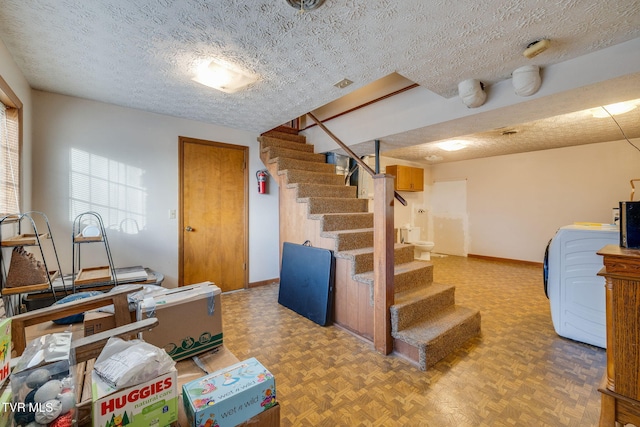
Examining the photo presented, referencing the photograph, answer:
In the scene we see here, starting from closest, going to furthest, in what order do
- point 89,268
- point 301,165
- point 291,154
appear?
point 89,268
point 301,165
point 291,154

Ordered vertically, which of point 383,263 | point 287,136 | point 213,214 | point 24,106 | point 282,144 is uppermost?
point 287,136

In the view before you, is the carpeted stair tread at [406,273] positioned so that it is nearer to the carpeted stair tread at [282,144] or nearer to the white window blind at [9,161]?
the carpeted stair tread at [282,144]

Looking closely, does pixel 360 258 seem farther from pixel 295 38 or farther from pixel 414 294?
pixel 295 38

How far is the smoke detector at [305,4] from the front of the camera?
4.76 feet

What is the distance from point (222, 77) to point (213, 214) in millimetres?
1923

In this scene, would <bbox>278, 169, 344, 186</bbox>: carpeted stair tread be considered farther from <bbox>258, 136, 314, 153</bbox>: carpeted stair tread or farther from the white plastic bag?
the white plastic bag

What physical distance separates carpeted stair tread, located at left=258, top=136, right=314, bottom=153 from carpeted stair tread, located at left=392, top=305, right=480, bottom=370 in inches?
116

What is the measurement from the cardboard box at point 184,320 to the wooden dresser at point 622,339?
1.83 m

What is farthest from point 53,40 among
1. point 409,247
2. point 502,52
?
point 409,247

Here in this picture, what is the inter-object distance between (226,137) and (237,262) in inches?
69.1

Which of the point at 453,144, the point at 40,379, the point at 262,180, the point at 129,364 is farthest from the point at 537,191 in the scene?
the point at 40,379

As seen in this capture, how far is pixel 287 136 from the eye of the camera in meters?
4.30

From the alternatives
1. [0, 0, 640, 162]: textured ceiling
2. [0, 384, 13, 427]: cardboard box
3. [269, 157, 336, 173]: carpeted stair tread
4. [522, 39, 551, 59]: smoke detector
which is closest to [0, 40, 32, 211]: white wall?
[0, 0, 640, 162]: textured ceiling

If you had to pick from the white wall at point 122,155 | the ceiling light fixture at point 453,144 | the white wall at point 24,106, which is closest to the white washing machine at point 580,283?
the ceiling light fixture at point 453,144
